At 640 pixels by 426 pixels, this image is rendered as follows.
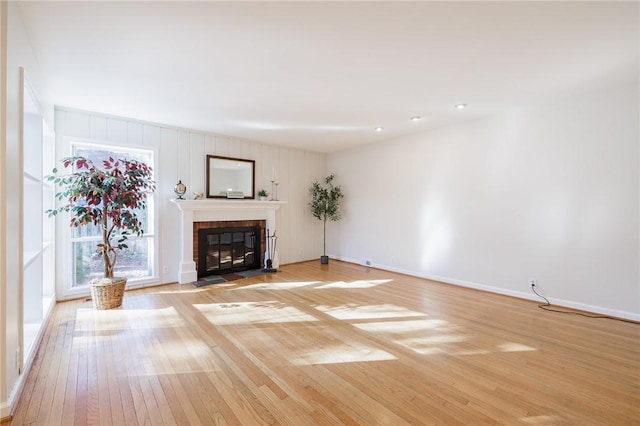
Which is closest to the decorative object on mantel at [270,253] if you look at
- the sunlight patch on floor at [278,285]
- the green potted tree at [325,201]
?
the sunlight patch on floor at [278,285]

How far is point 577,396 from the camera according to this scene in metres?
1.93

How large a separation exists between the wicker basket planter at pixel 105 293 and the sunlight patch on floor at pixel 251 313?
0.96 metres

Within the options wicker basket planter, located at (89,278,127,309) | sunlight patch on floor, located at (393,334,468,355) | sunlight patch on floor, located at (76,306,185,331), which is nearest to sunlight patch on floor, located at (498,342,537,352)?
sunlight patch on floor, located at (393,334,468,355)

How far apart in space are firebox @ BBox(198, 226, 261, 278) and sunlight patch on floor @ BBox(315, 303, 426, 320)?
2487mm

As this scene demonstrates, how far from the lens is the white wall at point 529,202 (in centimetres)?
326

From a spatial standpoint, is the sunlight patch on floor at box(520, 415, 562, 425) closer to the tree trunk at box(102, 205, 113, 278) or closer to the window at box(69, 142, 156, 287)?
the tree trunk at box(102, 205, 113, 278)

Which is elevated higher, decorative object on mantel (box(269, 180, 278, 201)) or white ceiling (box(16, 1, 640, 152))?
white ceiling (box(16, 1, 640, 152))

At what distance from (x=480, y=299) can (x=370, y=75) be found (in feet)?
10.7

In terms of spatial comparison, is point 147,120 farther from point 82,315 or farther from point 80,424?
point 80,424

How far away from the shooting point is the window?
4.04 metres

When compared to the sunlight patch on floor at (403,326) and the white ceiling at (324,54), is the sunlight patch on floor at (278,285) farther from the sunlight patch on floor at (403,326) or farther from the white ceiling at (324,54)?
the white ceiling at (324,54)

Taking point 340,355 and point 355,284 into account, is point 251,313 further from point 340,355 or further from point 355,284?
point 355,284

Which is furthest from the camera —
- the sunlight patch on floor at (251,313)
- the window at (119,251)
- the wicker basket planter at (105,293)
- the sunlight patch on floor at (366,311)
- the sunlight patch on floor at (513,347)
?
the window at (119,251)

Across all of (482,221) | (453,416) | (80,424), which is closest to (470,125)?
(482,221)
